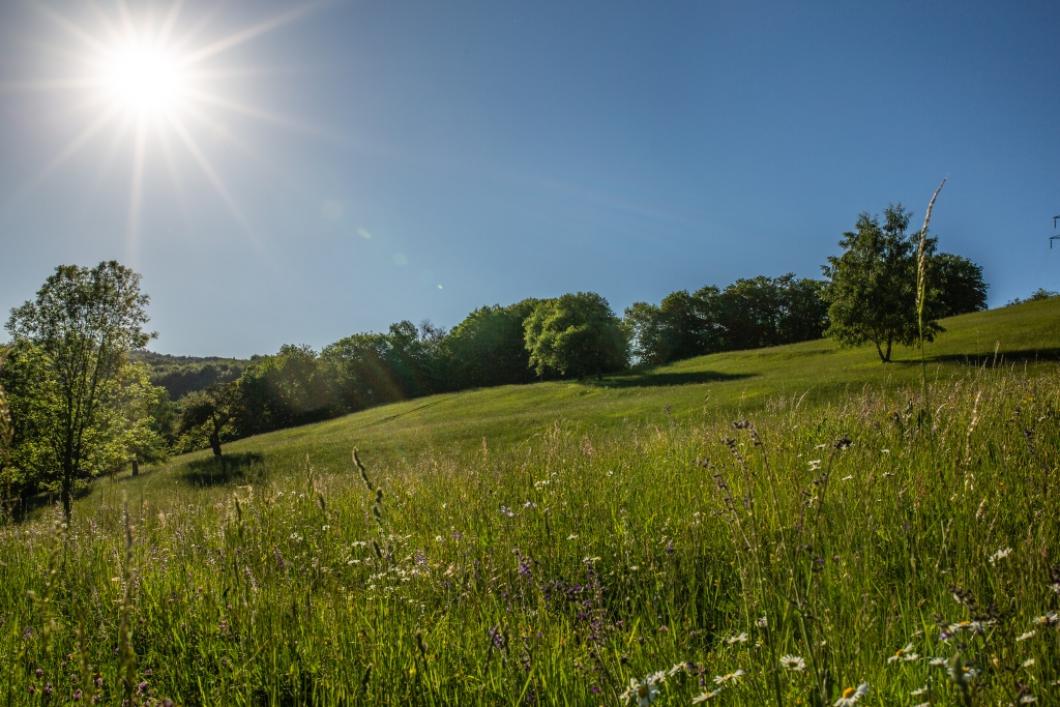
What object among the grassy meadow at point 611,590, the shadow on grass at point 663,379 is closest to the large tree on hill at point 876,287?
the shadow on grass at point 663,379

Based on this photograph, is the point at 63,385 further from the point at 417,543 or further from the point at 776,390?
the point at 776,390

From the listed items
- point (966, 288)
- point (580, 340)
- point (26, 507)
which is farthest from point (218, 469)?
point (966, 288)

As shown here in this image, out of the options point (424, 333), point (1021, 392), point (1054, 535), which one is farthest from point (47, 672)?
point (424, 333)

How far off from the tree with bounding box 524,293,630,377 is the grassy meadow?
55.4m

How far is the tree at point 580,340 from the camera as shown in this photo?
6306 centimetres

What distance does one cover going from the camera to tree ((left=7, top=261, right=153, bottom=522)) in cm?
2522

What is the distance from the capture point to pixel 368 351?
96.1 meters

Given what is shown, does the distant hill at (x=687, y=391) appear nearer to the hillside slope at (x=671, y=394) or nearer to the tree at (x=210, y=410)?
the hillside slope at (x=671, y=394)

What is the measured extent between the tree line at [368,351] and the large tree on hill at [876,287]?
10 centimetres

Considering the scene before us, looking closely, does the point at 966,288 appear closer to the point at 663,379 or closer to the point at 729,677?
the point at 663,379

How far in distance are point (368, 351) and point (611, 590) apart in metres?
96.9

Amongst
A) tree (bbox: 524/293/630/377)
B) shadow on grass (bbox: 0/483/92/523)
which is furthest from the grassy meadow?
tree (bbox: 524/293/630/377)

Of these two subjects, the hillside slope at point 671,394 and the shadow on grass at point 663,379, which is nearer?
the hillside slope at point 671,394

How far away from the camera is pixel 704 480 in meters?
5.44
